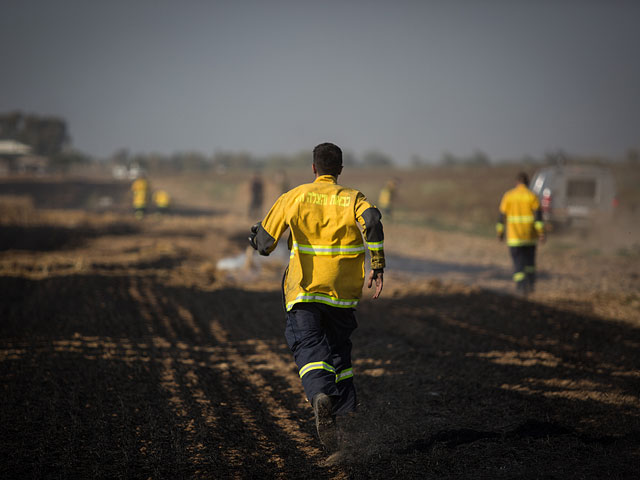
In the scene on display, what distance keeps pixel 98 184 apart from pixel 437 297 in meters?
46.3

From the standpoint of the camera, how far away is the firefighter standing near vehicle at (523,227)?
8.58 meters

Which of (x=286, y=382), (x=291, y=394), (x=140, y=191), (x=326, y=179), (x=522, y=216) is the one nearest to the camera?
(x=326, y=179)

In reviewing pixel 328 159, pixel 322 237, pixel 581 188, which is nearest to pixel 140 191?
pixel 581 188

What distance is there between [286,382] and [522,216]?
17.8 feet

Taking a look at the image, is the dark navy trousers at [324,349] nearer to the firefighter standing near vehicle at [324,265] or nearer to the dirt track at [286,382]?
the firefighter standing near vehicle at [324,265]

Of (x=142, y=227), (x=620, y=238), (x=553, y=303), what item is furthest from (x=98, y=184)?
(x=553, y=303)

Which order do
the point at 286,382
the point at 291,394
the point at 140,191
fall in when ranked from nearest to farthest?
the point at 291,394 < the point at 286,382 < the point at 140,191

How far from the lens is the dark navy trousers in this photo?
3.40m

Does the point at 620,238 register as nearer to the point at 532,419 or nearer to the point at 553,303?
the point at 553,303

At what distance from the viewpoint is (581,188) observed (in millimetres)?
14875

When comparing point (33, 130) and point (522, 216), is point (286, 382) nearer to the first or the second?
point (522, 216)

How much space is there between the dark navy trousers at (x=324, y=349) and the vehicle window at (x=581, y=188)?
43.0 ft

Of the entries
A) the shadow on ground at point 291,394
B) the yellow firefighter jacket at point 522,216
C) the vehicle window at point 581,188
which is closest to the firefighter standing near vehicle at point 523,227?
the yellow firefighter jacket at point 522,216

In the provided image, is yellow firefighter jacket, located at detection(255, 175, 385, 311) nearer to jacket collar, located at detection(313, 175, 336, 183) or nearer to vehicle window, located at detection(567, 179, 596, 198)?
jacket collar, located at detection(313, 175, 336, 183)
